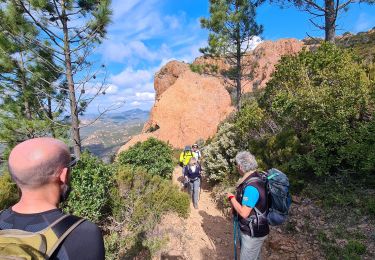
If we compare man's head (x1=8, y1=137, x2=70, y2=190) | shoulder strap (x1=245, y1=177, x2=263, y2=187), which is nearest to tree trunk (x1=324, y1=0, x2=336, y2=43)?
shoulder strap (x1=245, y1=177, x2=263, y2=187)

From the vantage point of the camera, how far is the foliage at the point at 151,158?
34.2 feet

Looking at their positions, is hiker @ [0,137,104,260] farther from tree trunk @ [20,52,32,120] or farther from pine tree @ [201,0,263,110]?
pine tree @ [201,0,263,110]

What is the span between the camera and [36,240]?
4.37 feet

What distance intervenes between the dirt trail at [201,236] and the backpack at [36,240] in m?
4.64

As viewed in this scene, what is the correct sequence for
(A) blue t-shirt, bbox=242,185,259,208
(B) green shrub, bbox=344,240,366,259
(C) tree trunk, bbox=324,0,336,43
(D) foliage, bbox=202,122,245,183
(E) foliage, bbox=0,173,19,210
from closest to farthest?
(A) blue t-shirt, bbox=242,185,259,208 → (B) green shrub, bbox=344,240,366,259 → (E) foliage, bbox=0,173,19,210 → (C) tree trunk, bbox=324,0,336,43 → (D) foliage, bbox=202,122,245,183

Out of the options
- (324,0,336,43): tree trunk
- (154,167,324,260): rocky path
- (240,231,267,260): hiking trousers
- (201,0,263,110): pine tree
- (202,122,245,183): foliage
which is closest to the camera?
(240,231,267,260): hiking trousers

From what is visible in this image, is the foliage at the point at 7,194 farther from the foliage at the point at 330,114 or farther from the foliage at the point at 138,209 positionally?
the foliage at the point at 330,114

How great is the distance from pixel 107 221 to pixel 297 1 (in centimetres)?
910

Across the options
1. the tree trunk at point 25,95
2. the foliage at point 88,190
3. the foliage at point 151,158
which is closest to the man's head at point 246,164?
the foliage at point 88,190

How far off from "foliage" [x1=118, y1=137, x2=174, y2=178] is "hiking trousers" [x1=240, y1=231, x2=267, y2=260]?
6596 millimetres

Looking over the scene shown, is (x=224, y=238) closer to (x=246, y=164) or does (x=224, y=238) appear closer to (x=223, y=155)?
(x=246, y=164)

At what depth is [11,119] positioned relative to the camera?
356 inches

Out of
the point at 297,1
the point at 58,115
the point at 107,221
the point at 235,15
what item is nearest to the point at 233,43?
the point at 235,15

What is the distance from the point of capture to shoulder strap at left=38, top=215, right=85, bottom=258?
1.35 meters
